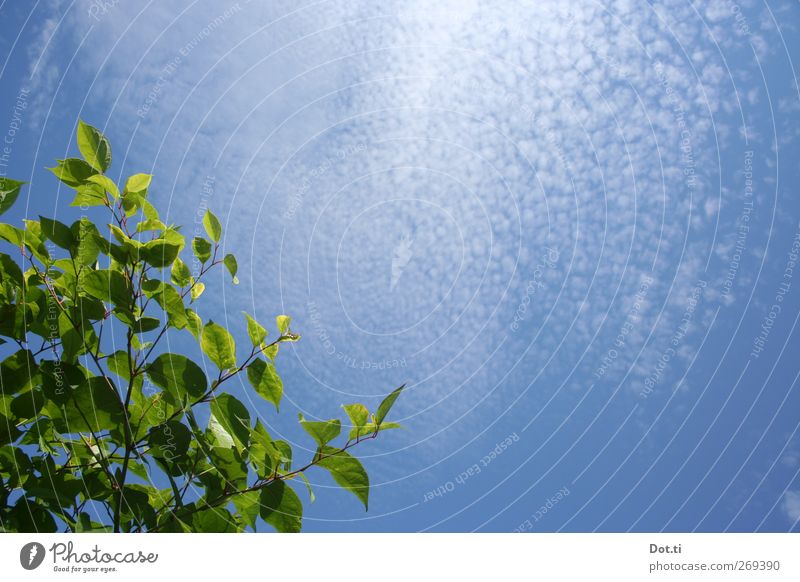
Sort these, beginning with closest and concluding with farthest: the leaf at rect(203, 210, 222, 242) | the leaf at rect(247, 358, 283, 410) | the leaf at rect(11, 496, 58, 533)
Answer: the leaf at rect(11, 496, 58, 533) < the leaf at rect(247, 358, 283, 410) < the leaf at rect(203, 210, 222, 242)

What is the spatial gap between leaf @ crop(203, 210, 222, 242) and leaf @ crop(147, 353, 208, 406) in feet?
1.83

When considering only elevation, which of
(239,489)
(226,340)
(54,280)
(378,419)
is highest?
(54,280)

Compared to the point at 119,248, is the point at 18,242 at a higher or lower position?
higher

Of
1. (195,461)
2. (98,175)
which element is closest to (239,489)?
(195,461)

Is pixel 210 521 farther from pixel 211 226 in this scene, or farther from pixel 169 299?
pixel 211 226

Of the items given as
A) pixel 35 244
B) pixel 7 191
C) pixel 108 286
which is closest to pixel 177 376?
pixel 108 286

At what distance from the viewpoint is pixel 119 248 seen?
213 cm

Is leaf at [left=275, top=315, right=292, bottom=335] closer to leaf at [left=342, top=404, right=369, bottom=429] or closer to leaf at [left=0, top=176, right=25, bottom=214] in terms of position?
leaf at [left=342, top=404, right=369, bottom=429]

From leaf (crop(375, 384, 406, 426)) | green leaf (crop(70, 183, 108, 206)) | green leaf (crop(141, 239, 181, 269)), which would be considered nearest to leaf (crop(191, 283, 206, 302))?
green leaf (crop(141, 239, 181, 269))

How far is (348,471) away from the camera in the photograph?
212 cm

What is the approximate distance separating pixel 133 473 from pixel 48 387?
1.66 ft
